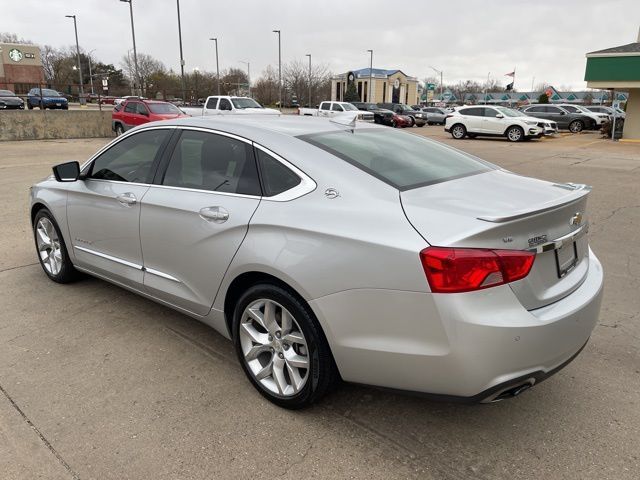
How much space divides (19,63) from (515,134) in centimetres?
6960

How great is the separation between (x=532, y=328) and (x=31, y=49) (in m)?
82.7

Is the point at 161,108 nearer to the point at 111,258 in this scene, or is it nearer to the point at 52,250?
the point at 52,250

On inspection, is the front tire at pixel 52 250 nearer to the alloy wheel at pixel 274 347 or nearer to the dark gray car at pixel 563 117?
the alloy wheel at pixel 274 347

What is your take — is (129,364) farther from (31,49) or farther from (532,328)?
(31,49)

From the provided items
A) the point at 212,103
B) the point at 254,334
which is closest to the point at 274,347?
the point at 254,334

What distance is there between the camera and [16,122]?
71.2ft

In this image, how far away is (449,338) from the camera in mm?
2203

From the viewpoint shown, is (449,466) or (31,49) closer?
(449,466)

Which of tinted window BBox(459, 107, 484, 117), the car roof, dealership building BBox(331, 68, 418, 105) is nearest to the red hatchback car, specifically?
tinted window BBox(459, 107, 484, 117)

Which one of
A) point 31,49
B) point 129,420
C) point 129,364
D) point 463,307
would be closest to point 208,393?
point 129,420

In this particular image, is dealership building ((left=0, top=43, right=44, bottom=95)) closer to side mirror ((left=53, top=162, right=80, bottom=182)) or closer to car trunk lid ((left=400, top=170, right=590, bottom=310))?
side mirror ((left=53, top=162, right=80, bottom=182))

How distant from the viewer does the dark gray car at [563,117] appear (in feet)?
103

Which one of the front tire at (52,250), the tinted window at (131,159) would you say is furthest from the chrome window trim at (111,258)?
the tinted window at (131,159)

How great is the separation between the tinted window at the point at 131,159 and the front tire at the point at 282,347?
4.52ft
